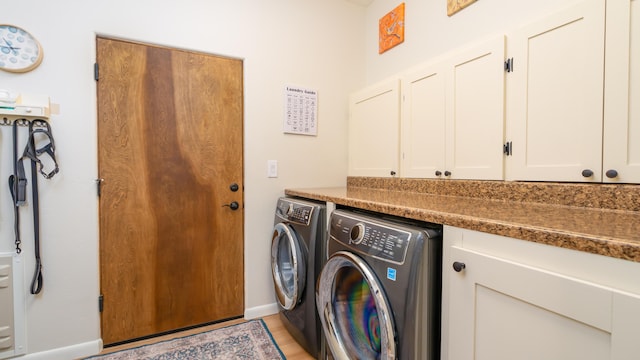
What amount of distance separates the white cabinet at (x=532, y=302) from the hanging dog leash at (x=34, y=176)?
2.09 m

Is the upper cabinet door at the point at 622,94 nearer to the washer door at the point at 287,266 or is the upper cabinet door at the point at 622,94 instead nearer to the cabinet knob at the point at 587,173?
the cabinet knob at the point at 587,173

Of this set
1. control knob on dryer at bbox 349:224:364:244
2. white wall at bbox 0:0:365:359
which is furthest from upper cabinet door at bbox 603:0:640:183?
white wall at bbox 0:0:365:359

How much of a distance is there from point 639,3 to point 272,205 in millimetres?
2099

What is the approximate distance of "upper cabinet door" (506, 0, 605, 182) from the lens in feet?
3.50

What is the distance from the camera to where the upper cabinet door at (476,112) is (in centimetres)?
137

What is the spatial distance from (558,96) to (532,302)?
922 mm

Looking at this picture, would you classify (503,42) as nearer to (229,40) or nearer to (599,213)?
(599,213)

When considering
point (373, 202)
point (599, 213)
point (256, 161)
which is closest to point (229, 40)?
point (256, 161)

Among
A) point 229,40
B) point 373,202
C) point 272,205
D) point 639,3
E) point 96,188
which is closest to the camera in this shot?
point 639,3

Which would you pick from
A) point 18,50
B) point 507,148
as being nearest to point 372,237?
point 507,148

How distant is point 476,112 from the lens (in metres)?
1.47

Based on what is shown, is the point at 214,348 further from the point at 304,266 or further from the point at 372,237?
the point at 372,237

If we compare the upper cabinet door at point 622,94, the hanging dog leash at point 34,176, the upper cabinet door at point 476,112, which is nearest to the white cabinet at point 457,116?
the upper cabinet door at point 476,112

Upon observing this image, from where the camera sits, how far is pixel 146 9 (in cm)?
180
